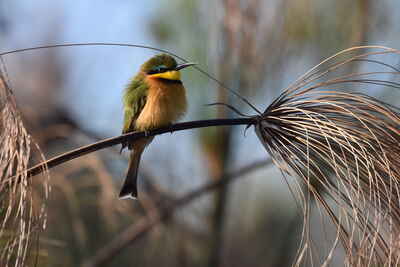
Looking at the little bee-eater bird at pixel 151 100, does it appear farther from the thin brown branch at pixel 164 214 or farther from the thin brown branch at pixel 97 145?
the thin brown branch at pixel 97 145

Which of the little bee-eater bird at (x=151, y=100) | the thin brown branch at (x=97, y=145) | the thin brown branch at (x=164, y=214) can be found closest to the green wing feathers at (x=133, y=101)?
the little bee-eater bird at (x=151, y=100)

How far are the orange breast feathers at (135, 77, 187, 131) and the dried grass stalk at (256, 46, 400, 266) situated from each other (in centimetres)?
102

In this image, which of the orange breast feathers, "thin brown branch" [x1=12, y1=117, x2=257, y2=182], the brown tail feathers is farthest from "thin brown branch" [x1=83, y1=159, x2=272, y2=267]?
"thin brown branch" [x1=12, y1=117, x2=257, y2=182]

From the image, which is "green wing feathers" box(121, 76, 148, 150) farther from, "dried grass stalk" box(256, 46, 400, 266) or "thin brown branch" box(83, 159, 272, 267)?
"dried grass stalk" box(256, 46, 400, 266)

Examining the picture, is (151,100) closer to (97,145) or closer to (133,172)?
(133,172)

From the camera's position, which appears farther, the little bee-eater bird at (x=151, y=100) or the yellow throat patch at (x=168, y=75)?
the yellow throat patch at (x=168, y=75)

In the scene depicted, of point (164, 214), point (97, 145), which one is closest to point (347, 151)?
point (97, 145)

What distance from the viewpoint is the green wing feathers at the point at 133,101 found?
2.60 meters

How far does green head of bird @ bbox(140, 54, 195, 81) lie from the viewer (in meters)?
2.65

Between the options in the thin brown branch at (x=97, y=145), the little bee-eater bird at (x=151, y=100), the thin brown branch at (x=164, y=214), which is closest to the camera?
the thin brown branch at (x=97, y=145)

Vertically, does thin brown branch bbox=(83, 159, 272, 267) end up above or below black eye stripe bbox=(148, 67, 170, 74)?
below

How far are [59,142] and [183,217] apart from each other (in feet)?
2.99

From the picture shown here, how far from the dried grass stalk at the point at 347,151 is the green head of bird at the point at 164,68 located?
115 cm

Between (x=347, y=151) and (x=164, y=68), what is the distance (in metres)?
1.28
